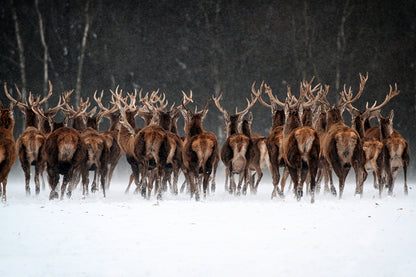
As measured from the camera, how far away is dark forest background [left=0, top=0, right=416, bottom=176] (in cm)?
2203

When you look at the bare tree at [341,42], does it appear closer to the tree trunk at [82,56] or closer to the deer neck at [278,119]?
the deer neck at [278,119]

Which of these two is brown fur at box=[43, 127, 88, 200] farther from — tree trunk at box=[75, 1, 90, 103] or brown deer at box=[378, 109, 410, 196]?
tree trunk at box=[75, 1, 90, 103]

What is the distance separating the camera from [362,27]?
74.6 ft

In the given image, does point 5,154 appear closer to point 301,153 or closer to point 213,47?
point 301,153

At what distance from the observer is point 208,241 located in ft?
20.3

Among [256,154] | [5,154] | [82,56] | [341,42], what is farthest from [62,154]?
[341,42]

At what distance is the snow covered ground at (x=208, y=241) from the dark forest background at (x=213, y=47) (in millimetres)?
14228

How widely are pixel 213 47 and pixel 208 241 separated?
17321 mm

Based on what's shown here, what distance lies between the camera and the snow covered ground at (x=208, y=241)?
5340 millimetres

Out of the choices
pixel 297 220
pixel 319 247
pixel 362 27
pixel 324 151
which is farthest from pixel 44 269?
pixel 362 27

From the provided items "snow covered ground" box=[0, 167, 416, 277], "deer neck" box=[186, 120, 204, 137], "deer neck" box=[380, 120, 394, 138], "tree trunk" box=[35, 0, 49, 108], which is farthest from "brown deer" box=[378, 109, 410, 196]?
"tree trunk" box=[35, 0, 49, 108]

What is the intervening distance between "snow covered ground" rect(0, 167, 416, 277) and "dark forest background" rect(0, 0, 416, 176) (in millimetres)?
14228

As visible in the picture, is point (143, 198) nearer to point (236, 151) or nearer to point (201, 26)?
point (236, 151)

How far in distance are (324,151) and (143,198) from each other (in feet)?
13.8
